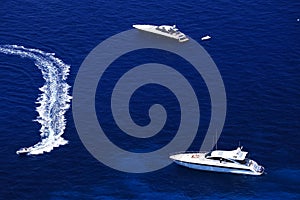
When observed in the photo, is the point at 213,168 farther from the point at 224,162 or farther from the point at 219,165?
the point at 224,162

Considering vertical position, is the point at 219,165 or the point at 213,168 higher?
the point at 219,165

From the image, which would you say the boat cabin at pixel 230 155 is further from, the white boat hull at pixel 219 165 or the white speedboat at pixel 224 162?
the white boat hull at pixel 219 165

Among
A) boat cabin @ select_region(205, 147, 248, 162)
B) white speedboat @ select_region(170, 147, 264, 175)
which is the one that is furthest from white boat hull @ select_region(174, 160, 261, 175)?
boat cabin @ select_region(205, 147, 248, 162)

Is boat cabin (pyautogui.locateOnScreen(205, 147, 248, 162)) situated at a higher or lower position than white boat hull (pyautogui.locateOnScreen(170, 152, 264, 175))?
higher

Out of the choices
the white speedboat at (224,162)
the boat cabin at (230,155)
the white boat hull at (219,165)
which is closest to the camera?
the white boat hull at (219,165)

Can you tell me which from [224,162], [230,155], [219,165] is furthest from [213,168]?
[230,155]

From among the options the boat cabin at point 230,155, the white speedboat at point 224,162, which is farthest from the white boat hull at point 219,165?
the boat cabin at point 230,155

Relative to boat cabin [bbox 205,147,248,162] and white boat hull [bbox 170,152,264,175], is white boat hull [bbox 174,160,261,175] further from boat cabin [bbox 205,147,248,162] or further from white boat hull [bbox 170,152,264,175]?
boat cabin [bbox 205,147,248,162]

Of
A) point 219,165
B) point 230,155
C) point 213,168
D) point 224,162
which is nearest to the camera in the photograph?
point 219,165

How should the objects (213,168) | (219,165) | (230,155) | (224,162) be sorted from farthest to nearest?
(213,168), (230,155), (224,162), (219,165)
